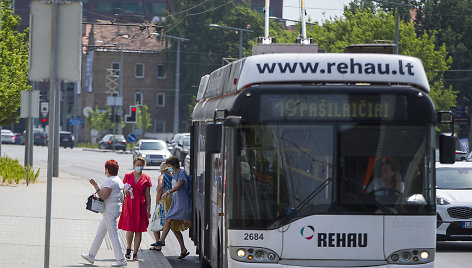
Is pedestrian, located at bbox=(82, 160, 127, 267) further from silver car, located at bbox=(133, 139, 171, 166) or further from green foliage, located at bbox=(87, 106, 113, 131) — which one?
green foliage, located at bbox=(87, 106, 113, 131)

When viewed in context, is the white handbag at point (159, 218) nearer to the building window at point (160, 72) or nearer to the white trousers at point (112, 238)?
the white trousers at point (112, 238)

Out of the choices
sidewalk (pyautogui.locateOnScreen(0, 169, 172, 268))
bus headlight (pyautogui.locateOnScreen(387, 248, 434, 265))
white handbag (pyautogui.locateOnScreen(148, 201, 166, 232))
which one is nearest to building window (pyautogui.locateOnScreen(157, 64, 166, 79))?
sidewalk (pyautogui.locateOnScreen(0, 169, 172, 268))

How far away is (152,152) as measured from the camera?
51125mm

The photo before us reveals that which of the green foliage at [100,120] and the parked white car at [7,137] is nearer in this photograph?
the green foliage at [100,120]

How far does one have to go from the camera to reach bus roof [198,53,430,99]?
32.6ft

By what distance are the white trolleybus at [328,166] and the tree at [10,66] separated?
22793 mm

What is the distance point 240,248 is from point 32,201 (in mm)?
16057

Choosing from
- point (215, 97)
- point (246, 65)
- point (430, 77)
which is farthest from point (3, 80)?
point (430, 77)

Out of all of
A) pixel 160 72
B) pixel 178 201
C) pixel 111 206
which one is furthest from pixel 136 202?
pixel 160 72

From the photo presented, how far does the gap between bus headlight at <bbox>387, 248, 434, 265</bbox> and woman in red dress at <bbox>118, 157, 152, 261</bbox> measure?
5.29 metres

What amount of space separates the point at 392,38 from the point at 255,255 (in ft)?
156

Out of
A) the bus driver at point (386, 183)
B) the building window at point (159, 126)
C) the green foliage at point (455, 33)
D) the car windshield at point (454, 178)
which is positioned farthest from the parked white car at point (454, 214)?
the building window at point (159, 126)

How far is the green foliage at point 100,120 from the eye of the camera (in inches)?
3543

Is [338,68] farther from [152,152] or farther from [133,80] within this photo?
[133,80]
